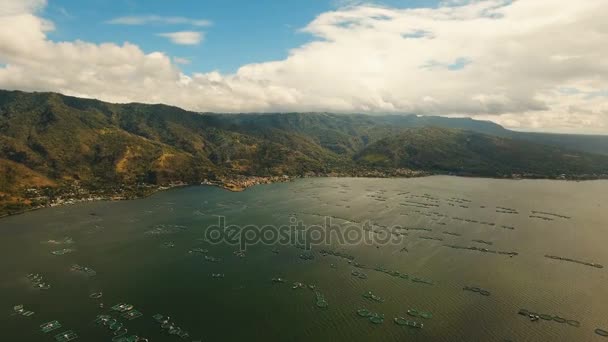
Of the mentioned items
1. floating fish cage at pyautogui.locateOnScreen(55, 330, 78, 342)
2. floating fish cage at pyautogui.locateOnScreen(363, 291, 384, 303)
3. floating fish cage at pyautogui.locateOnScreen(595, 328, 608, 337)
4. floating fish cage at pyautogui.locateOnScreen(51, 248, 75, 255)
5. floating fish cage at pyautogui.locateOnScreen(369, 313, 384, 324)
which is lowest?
floating fish cage at pyautogui.locateOnScreen(55, 330, 78, 342)

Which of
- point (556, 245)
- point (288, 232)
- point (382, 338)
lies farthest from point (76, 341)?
point (556, 245)

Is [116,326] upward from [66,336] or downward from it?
upward

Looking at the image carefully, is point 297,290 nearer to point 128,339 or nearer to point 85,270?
point 128,339

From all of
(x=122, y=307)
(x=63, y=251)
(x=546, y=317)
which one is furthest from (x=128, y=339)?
(x=546, y=317)

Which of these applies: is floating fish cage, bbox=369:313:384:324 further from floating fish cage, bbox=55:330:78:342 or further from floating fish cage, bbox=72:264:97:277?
floating fish cage, bbox=72:264:97:277

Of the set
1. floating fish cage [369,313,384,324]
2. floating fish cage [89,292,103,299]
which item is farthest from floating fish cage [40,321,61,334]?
floating fish cage [369,313,384,324]

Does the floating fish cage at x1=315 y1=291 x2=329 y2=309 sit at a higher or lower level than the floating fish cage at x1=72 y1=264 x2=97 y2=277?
higher
